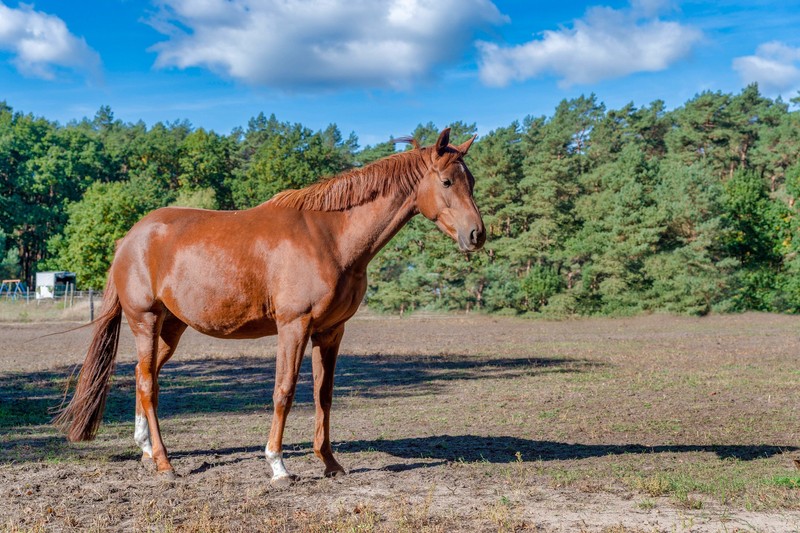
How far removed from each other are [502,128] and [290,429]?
179 feet

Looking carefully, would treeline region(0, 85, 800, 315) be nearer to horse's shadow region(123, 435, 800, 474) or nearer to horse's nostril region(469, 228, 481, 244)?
horse's shadow region(123, 435, 800, 474)

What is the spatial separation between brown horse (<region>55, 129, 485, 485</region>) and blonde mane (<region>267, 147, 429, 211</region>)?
1cm

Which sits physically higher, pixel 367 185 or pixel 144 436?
pixel 367 185

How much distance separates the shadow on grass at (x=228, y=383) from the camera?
9.53 metres

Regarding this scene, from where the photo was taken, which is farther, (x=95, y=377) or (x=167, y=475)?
(x=95, y=377)

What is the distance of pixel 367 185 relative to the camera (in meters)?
6.61

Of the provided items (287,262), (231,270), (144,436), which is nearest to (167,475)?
(144,436)

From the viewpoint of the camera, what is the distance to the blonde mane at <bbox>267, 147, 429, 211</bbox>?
21.4ft

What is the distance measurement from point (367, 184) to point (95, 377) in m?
3.61

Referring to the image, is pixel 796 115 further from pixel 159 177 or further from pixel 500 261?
pixel 159 177

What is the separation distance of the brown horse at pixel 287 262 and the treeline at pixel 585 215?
33.2m

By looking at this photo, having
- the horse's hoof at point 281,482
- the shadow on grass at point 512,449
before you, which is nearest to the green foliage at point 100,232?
the shadow on grass at point 512,449

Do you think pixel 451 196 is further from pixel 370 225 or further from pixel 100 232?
pixel 100 232

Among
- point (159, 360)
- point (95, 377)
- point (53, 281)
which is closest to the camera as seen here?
point (95, 377)
